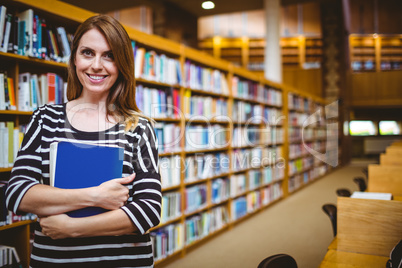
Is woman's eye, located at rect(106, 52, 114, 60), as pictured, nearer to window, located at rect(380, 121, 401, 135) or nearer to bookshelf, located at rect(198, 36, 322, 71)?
bookshelf, located at rect(198, 36, 322, 71)

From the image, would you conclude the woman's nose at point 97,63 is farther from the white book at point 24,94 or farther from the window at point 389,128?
the window at point 389,128

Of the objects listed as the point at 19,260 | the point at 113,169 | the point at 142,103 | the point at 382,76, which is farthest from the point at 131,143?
the point at 382,76

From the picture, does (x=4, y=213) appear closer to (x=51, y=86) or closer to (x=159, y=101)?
(x=51, y=86)

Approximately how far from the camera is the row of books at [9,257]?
204cm

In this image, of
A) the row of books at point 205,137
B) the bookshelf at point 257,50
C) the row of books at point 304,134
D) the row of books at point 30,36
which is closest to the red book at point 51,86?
the row of books at point 30,36

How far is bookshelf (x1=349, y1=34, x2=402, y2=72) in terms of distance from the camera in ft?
42.2

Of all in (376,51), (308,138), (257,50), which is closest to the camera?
(308,138)

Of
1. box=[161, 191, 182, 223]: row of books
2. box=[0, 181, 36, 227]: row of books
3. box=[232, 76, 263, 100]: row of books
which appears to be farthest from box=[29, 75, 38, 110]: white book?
box=[232, 76, 263, 100]: row of books

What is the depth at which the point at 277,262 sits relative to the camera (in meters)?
1.37

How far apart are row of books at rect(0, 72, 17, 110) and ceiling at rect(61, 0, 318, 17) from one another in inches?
209

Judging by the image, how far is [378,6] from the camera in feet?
41.7

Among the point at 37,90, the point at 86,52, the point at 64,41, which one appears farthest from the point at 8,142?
the point at 86,52

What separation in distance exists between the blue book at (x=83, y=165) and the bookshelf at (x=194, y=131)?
4.26 feet

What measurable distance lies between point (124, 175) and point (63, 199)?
20 centimetres
